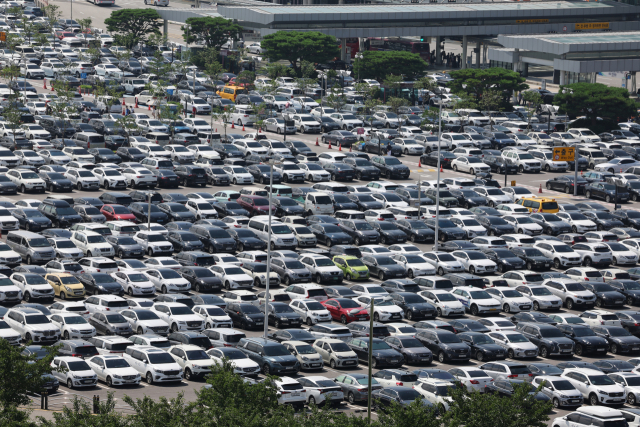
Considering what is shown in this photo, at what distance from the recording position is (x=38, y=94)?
346ft

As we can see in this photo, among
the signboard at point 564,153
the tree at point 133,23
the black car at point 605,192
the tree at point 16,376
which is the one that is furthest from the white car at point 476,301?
the tree at point 133,23

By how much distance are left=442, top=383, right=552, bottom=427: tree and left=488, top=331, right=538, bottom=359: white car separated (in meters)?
15.8

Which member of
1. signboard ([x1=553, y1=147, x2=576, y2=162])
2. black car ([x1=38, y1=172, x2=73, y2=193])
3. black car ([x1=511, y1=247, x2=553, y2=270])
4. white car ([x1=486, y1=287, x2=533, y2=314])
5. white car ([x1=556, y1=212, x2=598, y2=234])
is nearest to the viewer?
white car ([x1=486, y1=287, x2=533, y2=314])

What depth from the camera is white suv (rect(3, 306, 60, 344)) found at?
49094mm

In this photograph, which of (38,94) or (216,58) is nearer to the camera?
(38,94)

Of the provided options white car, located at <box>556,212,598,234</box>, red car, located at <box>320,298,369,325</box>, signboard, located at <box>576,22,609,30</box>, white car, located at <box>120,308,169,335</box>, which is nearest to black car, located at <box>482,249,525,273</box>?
white car, located at <box>556,212,598,234</box>

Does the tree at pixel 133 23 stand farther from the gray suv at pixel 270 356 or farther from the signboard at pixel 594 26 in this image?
the gray suv at pixel 270 356

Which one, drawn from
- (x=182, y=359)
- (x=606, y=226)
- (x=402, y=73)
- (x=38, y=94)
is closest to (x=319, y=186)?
(x=606, y=226)

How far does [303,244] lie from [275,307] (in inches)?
466

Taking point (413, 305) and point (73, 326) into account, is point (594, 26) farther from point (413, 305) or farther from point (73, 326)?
point (73, 326)

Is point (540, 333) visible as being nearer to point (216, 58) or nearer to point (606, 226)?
point (606, 226)

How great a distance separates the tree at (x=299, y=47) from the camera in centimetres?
12394

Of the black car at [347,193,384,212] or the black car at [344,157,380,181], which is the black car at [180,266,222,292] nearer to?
the black car at [347,193,384,212]

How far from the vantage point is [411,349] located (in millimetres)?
49781
